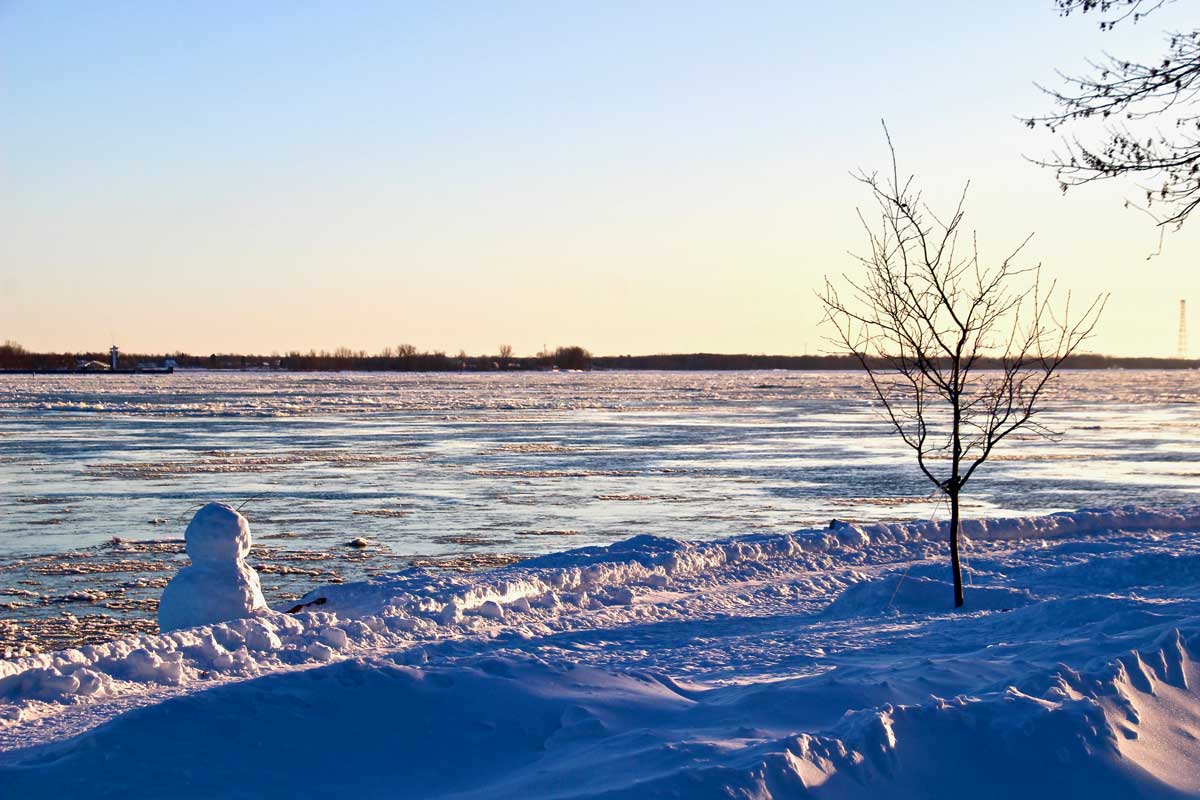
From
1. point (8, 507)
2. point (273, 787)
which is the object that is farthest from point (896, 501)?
point (273, 787)

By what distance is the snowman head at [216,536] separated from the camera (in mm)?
8844

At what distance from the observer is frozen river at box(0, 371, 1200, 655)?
12273 millimetres

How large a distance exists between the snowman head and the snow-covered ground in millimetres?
747

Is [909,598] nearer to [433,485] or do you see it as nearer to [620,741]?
[620,741]

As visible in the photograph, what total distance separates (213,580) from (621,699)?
13.1 ft

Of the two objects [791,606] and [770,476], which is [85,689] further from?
[770,476]

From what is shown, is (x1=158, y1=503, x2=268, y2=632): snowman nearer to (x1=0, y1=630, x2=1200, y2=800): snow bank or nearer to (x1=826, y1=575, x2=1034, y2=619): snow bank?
(x1=0, y1=630, x2=1200, y2=800): snow bank

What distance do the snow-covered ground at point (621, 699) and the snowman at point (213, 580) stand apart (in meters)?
0.51

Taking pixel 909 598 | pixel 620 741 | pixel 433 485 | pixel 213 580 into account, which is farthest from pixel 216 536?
pixel 433 485

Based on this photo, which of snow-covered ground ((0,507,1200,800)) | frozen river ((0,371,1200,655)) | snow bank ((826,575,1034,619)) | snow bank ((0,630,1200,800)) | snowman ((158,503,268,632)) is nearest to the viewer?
snow bank ((0,630,1200,800))

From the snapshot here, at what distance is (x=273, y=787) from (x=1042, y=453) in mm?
26166

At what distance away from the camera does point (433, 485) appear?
20062mm

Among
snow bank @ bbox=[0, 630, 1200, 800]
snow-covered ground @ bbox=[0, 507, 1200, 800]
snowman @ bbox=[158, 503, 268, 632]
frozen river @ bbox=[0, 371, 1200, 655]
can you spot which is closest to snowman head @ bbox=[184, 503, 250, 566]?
snowman @ bbox=[158, 503, 268, 632]

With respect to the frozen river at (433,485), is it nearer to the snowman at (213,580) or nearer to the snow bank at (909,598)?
the snowman at (213,580)
